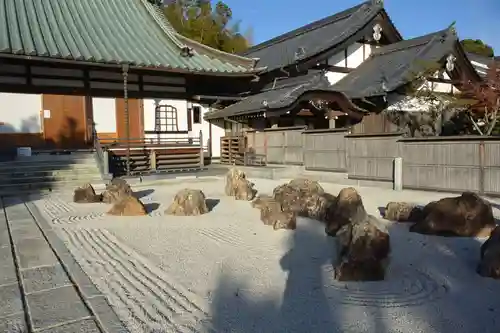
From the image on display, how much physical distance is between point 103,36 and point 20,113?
439 centimetres

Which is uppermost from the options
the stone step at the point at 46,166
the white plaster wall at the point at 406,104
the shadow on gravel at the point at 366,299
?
the white plaster wall at the point at 406,104

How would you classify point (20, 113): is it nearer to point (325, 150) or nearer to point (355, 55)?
point (325, 150)

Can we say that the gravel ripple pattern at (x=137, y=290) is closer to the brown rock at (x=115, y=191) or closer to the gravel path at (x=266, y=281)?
the gravel path at (x=266, y=281)

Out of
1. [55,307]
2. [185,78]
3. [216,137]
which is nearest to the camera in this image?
[55,307]

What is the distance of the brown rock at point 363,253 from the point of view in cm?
435

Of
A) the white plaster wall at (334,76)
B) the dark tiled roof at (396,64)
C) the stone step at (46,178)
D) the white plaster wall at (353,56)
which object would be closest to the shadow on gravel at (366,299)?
the stone step at (46,178)

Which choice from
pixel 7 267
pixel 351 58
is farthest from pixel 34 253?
pixel 351 58

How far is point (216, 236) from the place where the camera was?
6.39 m

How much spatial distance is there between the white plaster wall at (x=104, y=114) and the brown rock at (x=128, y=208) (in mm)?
8572

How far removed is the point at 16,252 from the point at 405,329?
16.0ft

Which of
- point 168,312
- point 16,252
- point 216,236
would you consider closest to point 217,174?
point 216,236

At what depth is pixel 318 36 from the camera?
2178 centimetres

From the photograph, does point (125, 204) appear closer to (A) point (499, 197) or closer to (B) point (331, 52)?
(A) point (499, 197)

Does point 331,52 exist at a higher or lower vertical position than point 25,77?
higher
